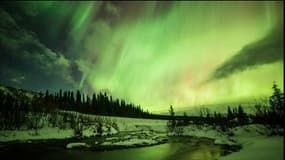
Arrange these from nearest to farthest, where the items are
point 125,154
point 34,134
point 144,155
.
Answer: point 144,155
point 125,154
point 34,134

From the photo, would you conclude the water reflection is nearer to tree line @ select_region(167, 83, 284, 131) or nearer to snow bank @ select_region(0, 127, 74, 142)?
tree line @ select_region(167, 83, 284, 131)

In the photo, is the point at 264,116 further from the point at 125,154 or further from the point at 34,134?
the point at 34,134

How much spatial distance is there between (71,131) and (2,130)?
1923 cm

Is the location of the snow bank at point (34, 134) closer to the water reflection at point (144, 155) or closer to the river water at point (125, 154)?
the river water at point (125, 154)

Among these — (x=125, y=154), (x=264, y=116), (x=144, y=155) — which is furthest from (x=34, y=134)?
(x=264, y=116)

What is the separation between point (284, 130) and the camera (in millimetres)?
19688

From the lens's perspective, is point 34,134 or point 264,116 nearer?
point 264,116

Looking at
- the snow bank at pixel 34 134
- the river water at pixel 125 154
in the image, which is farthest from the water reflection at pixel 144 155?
the snow bank at pixel 34 134

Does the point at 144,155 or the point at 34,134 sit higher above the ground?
the point at 144,155

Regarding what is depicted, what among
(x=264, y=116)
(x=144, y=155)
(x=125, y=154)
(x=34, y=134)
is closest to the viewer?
(x=144, y=155)

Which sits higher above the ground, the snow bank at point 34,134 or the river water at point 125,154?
the river water at point 125,154

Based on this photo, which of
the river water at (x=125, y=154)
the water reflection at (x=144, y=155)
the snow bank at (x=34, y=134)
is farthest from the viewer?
the snow bank at (x=34, y=134)

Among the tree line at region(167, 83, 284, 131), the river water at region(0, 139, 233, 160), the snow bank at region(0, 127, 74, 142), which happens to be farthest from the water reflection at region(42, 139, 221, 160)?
the snow bank at region(0, 127, 74, 142)

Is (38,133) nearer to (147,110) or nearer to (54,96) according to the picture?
(54,96)
